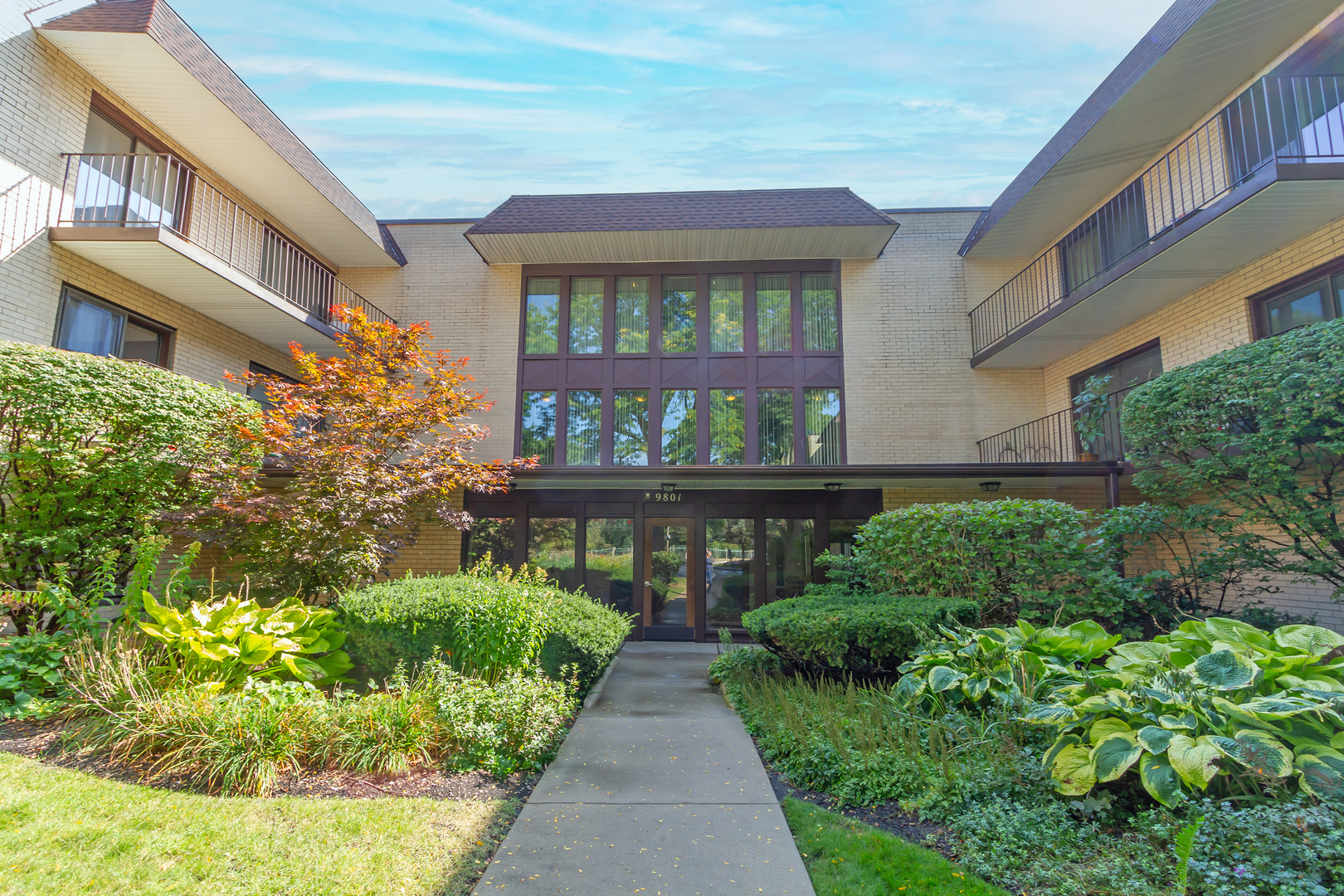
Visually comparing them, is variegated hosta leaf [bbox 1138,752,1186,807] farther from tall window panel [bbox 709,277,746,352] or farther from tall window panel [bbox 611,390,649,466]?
tall window panel [bbox 709,277,746,352]

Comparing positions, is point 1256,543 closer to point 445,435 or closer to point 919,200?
point 919,200

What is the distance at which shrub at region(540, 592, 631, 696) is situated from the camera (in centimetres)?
596

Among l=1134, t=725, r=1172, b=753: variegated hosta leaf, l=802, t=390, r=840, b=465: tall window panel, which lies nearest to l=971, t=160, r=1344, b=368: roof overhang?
l=802, t=390, r=840, b=465: tall window panel

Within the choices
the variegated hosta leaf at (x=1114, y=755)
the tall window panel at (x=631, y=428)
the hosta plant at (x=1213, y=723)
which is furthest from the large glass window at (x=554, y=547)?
the variegated hosta leaf at (x=1114, y=755)

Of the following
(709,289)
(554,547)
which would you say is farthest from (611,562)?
(709,289)

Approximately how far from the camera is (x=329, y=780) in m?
4.17

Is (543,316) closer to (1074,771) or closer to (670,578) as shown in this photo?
(670,578)

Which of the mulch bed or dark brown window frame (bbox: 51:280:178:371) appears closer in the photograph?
the mulch bed

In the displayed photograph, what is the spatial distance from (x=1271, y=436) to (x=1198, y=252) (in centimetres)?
301

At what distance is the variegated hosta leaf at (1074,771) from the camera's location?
331cm

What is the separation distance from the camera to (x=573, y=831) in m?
3.57

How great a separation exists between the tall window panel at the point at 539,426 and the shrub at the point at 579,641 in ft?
18.4

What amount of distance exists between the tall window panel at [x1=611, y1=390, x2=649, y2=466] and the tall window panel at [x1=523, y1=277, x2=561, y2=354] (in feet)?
5.73

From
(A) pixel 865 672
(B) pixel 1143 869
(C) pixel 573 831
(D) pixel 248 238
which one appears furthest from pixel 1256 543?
(D) pixel 248 238
